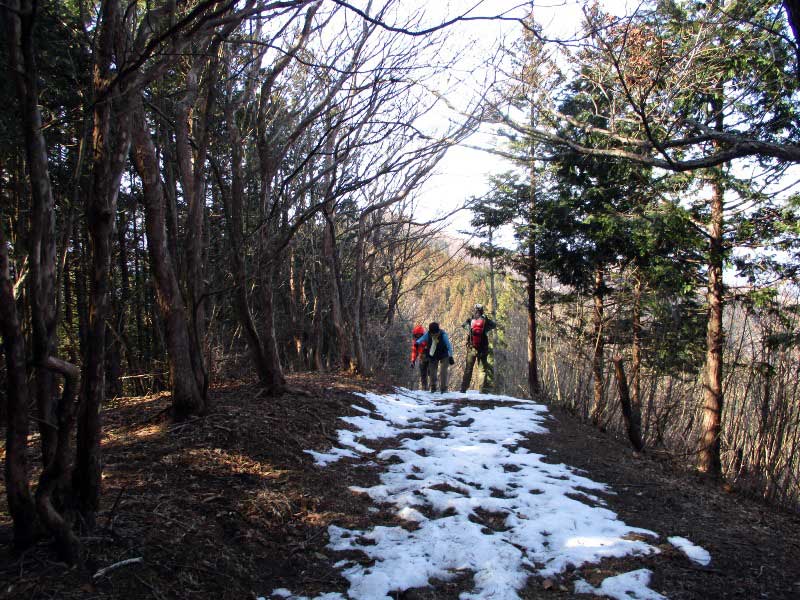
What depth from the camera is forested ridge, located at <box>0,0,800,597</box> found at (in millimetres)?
2539

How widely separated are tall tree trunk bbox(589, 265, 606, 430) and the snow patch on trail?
11.7ft

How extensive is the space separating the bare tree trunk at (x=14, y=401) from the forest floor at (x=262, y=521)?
268 mm

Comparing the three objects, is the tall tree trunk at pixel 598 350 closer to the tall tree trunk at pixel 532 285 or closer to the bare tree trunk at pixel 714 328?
the bare tree trunk at pixel 714 328

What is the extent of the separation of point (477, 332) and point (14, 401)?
373 inches

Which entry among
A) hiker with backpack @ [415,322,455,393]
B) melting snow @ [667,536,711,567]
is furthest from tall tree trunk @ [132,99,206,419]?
hiker with backpack @ [415,322,455,393]

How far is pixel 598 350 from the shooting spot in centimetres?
1180

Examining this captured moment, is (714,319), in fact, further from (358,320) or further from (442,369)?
(358,320)

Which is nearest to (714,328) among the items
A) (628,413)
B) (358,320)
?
(628,413)

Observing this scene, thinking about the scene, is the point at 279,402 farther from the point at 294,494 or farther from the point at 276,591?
the point at 276,591

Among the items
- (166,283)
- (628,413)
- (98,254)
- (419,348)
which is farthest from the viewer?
(419,348)

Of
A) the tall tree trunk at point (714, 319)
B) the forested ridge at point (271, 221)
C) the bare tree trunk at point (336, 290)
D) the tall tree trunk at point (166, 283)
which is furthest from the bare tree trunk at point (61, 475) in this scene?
the tall tree trunk at point (714, 319)

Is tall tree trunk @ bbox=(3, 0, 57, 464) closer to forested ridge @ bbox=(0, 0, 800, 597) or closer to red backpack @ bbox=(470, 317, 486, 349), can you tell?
forested ridge @ bbox=(0, 0, 800, 597)

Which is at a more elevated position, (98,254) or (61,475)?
(98,254)

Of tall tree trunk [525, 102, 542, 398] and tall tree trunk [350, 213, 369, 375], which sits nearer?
tall tree trunk [350, 213, 369, 375]
